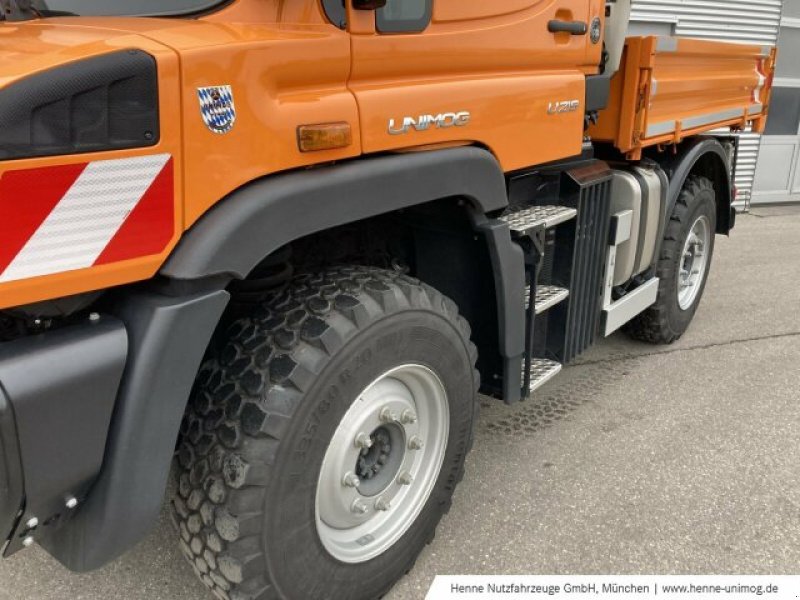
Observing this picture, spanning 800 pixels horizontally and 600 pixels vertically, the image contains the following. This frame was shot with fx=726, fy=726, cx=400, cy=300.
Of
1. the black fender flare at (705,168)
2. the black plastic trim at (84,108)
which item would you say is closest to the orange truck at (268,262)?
the black plastic trim at (84,108)

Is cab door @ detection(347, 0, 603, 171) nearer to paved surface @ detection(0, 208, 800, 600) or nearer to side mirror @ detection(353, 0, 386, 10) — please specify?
side mirror @ detection(353, 0, 386, 10)

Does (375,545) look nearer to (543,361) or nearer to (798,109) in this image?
(543,361)

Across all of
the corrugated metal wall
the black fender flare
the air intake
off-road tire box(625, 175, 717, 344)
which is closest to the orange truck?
the air intake

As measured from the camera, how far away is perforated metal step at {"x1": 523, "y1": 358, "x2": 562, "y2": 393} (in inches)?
124

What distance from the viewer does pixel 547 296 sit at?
127 inches

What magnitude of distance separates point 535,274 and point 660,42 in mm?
1494

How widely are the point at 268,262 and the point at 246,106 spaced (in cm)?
61

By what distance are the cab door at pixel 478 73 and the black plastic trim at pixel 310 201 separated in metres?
0.08

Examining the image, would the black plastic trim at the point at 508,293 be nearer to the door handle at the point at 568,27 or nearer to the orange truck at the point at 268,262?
the orange truck at the point at 268,262

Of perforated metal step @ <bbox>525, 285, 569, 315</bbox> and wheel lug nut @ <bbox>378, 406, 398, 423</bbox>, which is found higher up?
perforated metal step @ <bbox>525, 285, 569, 315</bbox>

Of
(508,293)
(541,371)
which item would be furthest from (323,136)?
(541,371)

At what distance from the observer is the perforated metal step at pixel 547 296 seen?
3.08 metres

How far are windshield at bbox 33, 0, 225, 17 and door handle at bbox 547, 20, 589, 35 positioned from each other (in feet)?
4.57

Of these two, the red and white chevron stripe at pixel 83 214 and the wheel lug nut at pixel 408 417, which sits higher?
Answer: the red and white chevron stripe at pixel 83 214
